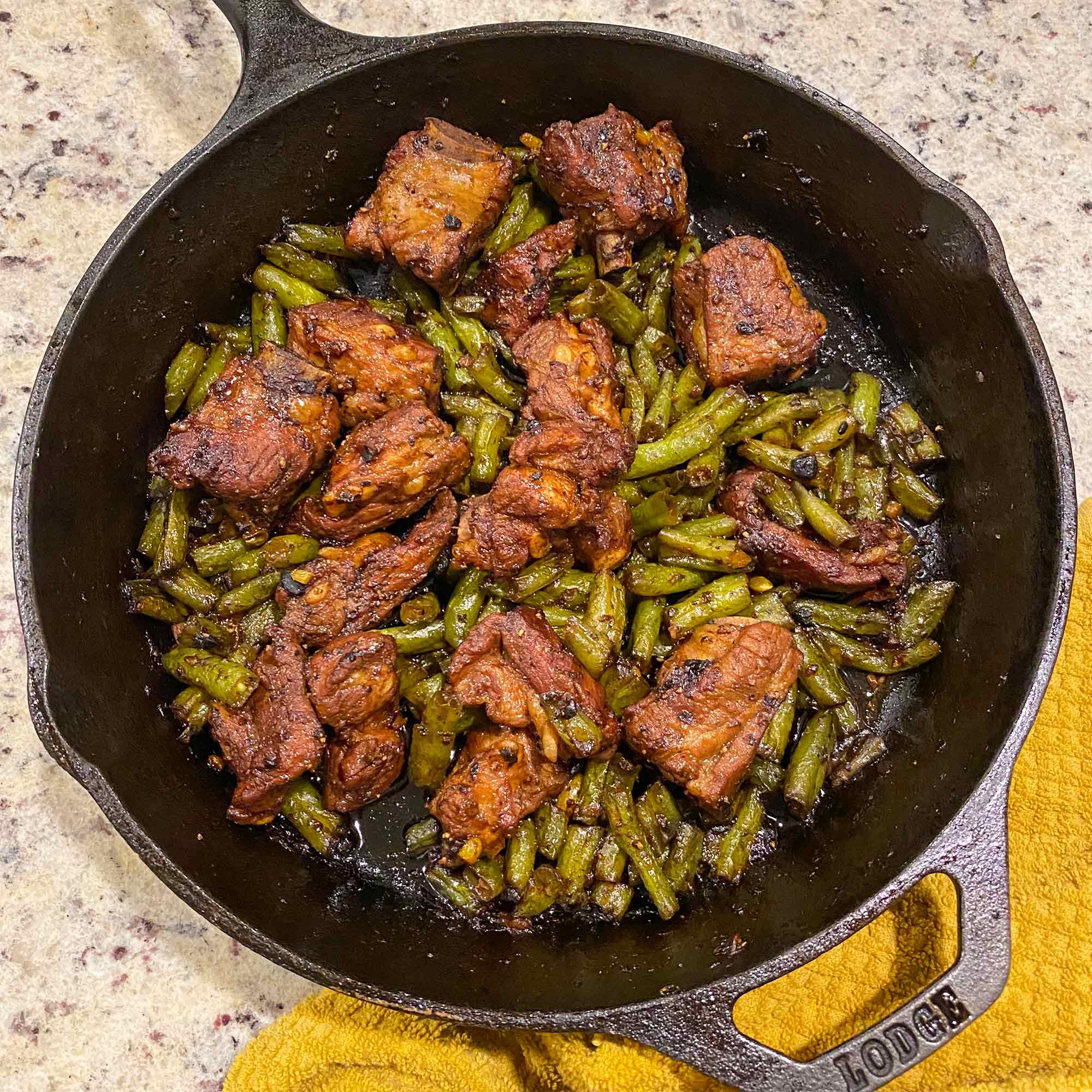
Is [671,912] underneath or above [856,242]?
underneath

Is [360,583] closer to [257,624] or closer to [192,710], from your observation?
[257,624]

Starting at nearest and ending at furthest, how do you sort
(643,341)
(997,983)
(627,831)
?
(997,983) < (627,831) < (643,341)

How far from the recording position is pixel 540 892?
3414 millimetres

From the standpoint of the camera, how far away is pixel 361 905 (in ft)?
11.6

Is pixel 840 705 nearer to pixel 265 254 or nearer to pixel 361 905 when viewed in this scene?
pixel 361 905

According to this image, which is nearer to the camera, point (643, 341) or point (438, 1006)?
point (438, 1006)

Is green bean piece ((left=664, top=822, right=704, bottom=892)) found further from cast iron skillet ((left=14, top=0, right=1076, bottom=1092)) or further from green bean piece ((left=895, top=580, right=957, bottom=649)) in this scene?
green bean piece ((left=895, top=580, right=957, bottom=649))

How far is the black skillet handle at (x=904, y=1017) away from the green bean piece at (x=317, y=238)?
308 centimetres

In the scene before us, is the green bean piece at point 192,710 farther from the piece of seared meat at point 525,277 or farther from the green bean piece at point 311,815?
the piece of seared meat at point 525,277

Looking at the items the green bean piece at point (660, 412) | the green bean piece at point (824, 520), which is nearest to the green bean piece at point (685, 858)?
the green bean piece at point (824, 520)

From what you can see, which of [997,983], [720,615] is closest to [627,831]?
[720,615]

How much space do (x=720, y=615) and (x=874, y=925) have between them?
52.3 inches

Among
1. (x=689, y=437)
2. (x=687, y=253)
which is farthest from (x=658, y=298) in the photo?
(x=689, y=437)

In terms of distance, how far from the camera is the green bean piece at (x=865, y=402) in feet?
12.3
